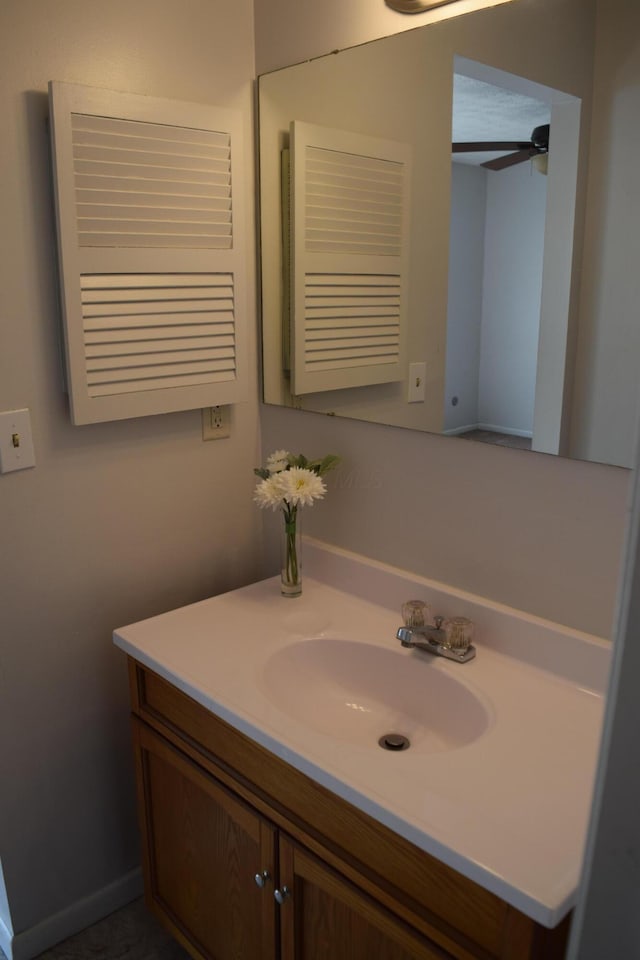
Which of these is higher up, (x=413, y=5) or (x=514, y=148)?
(x=413, y=5)

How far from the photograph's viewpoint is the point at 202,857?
4.83ft

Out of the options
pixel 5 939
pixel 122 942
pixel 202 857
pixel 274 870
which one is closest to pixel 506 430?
pixel 274 870

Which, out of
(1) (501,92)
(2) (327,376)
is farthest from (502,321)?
(2) (327,376)

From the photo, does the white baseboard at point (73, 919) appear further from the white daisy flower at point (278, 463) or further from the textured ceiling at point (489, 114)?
the textured ceiling at point (489, 114)

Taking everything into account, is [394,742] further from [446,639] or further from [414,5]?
[414,5]

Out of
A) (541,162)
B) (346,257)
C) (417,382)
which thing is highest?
(541,162)

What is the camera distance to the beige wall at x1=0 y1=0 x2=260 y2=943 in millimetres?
1436

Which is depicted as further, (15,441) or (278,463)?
(278,463)

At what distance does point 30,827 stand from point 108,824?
0.20 m

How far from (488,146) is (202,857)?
1.41 meters

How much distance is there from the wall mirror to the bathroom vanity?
39 centimetres

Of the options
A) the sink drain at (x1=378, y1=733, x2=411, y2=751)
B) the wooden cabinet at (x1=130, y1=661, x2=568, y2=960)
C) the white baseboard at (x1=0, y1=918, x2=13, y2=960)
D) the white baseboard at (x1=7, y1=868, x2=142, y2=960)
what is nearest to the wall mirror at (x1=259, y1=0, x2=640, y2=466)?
the sink drain at (x1=378, y1=733, x2=411, y2=751)

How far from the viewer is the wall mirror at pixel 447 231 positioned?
1.23 meters

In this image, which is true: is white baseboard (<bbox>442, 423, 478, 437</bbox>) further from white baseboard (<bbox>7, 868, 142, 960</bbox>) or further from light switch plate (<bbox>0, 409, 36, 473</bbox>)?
white baseboard (<bbox>7, 868, 142, 960</bbox>)
